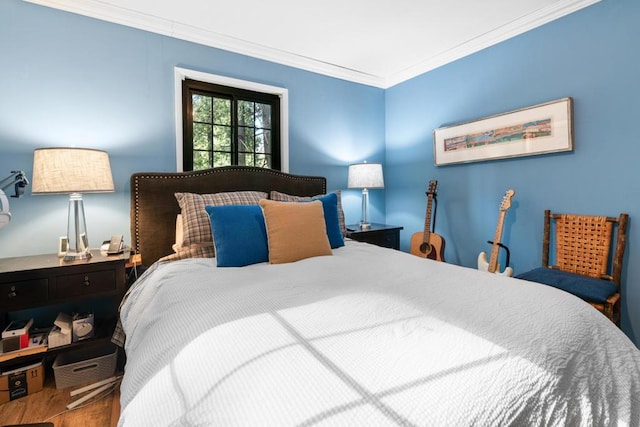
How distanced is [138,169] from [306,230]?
4.72 ft

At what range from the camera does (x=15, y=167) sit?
1988 mm

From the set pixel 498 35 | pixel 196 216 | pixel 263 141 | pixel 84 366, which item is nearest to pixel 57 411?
pixel 84 366

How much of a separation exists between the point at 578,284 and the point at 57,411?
3109 mm

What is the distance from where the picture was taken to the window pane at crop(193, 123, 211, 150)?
2.73 m

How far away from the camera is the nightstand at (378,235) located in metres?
2.97

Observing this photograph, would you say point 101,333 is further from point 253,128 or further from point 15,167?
point 253,128

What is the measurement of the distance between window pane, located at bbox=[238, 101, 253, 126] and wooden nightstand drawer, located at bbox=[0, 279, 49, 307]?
1.91 meters

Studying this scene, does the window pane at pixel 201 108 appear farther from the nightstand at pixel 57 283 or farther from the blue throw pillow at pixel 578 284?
the blue throw pillow at pixel 578 284

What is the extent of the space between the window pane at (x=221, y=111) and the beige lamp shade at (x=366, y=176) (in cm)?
133

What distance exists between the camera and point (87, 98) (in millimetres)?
2186

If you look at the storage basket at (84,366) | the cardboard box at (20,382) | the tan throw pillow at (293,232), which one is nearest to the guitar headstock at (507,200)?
the tan throw pillow at (293,232)

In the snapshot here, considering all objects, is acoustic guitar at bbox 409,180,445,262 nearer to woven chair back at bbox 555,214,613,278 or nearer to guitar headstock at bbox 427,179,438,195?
guitar headstock at bbox 427,179,438,195

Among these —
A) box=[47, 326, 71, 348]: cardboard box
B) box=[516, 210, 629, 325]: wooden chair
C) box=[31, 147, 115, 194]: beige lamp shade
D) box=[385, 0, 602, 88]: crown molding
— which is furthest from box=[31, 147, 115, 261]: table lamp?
box=[385, 0, 602, 88]: crown molding

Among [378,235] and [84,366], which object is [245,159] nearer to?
[378,235]
